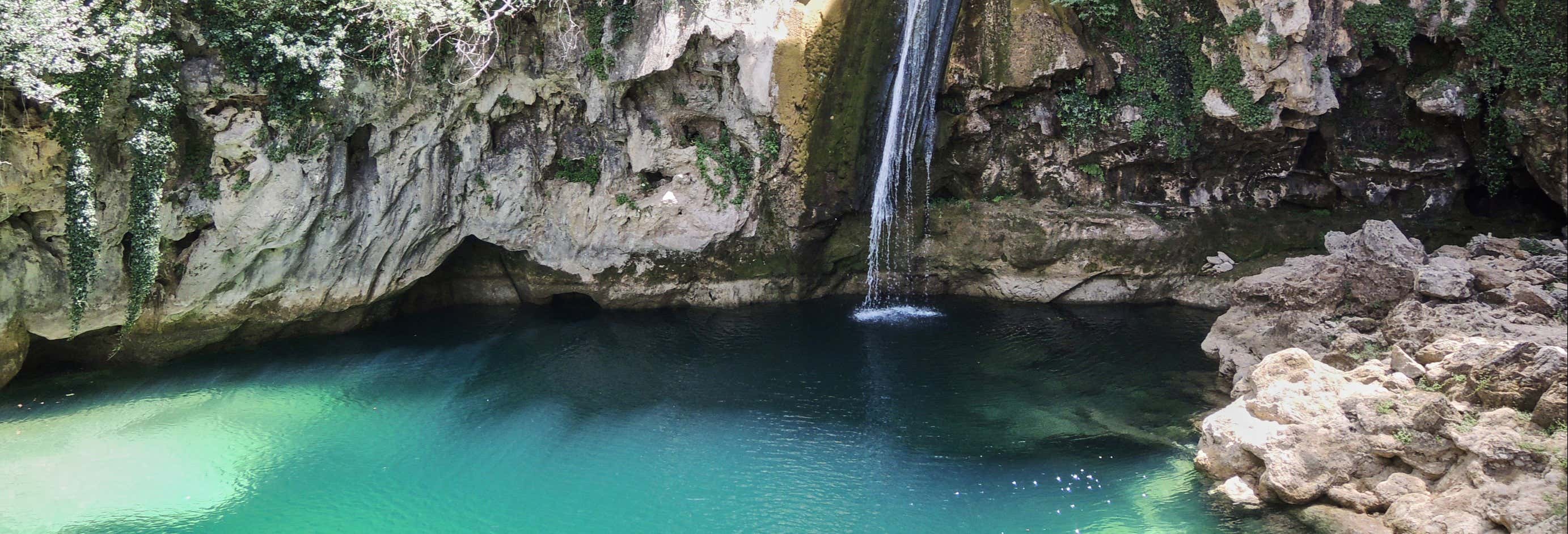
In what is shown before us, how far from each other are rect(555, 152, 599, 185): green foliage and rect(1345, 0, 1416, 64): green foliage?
1167 cm

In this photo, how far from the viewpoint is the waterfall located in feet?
47.3

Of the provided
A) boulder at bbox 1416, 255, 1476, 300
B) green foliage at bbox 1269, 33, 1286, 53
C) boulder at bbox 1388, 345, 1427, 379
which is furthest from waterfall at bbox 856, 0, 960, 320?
boulder at bbox 1388, 345, 1427, 379

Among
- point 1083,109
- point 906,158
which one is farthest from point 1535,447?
point 906,158

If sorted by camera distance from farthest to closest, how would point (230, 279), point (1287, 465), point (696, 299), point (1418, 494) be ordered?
point (696, 299) → point (230, 279) → point (1287, 465) → point (1418, 494)

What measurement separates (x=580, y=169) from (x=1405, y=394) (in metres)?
11.8

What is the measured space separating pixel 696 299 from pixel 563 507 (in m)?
7.64

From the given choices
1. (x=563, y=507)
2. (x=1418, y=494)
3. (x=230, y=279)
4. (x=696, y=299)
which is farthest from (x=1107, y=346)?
(x=230, y=279)

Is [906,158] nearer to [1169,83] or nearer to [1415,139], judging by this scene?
[1169,83]

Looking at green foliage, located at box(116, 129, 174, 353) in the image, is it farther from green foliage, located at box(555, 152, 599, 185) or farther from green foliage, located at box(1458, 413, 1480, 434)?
green foliage, located at box(1458, 413, 1480, 434)

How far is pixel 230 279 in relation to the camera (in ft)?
43.5

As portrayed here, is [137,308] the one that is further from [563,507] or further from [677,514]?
[677,514]

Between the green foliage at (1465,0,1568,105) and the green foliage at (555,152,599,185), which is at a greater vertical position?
the green foliage at (1465,0,1568,105)

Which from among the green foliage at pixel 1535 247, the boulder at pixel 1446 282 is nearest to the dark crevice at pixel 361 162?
the boulder at pixel 1446 282

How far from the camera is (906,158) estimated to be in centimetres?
1563
